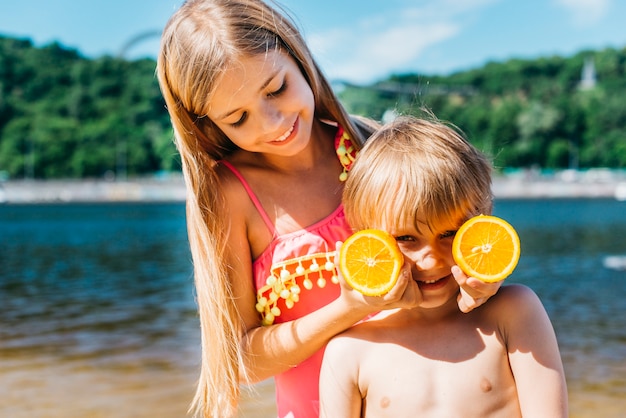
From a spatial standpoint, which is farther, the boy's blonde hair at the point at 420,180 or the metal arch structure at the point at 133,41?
the metal arch structure at the point at 133,41

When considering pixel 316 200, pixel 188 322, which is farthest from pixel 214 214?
pixel 188 322

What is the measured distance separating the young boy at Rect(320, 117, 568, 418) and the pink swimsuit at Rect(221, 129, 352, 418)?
0.91 feet

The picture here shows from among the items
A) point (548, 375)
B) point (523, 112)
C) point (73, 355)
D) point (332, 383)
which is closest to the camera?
point (548, 375)

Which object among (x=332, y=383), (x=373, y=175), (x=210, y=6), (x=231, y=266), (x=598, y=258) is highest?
(x=210, y=6)

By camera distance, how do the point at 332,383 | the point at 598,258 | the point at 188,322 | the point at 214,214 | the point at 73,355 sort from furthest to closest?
the point at 598,258
the point at 188,322
the point at 73,355
the point at 214,214
the point at 332,383

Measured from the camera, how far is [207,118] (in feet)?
7.89

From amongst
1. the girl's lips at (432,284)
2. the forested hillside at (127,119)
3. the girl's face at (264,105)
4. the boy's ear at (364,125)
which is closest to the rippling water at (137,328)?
the boy's ear at (364,125)

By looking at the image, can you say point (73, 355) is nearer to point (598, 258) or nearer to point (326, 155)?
point (326, 155)

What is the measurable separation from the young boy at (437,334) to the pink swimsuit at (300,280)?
0.28 m

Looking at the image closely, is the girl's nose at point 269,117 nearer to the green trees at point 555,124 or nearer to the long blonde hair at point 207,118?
the long blonde hair at point 207,118

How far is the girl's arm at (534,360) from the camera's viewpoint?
71.7 inches

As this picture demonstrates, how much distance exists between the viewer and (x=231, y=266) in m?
2.30

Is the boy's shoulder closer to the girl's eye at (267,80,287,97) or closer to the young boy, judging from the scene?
the young boy

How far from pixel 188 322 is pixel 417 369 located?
32.5 ft
